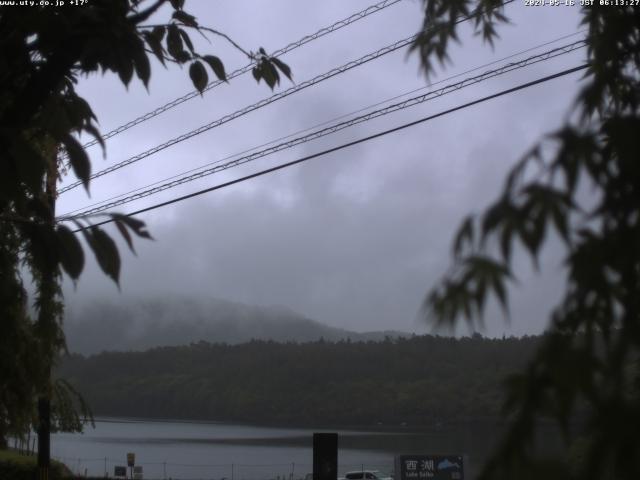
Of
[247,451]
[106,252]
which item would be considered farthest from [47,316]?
[247,451]

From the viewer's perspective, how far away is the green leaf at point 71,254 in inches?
102

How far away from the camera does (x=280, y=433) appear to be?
87.1m

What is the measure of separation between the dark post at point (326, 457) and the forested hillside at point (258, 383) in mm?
24136

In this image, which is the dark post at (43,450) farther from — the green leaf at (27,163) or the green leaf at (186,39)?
the green leaf at (27,163)

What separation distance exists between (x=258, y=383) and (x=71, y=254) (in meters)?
66.2

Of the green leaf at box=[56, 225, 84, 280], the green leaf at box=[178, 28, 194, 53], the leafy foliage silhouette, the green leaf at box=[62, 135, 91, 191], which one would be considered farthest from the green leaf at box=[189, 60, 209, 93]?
the leafy foliage silhouette

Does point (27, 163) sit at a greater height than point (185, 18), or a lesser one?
lesser

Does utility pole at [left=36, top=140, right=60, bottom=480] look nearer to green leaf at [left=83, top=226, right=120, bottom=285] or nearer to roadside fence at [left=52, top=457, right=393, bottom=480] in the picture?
green leaf at [left=83, top=226, right=120, bottom=285]

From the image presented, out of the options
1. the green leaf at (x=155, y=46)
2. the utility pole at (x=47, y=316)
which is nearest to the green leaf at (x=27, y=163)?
the utility pole at (x=47, y=316)

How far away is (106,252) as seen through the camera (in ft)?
8.39

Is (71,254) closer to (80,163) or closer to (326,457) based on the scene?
(80,163)

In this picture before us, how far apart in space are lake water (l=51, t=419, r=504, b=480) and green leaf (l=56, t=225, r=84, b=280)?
1152 inches

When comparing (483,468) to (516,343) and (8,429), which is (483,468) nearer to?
(516,343)

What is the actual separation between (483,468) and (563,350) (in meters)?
0.33
